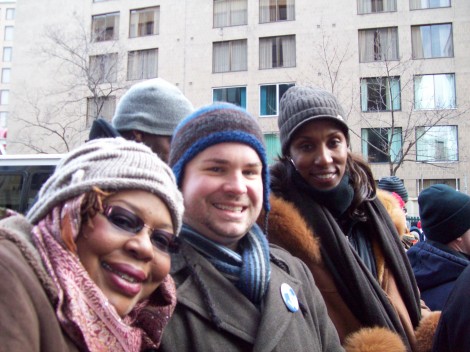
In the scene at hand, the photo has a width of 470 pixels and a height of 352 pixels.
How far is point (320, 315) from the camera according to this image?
2021 mm

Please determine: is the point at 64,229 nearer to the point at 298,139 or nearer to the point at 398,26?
the point at 298,139

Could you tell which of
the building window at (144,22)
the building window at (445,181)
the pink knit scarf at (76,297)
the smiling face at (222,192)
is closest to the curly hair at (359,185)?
the smiling face at (222,192)

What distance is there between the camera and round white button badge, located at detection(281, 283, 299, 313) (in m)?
1.79

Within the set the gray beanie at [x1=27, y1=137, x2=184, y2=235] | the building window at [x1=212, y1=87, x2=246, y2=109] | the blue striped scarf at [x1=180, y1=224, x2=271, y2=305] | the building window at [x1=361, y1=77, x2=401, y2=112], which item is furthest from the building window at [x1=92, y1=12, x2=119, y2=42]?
the gray beanie at [x1=27, y1=137, x2=184, y2=235]

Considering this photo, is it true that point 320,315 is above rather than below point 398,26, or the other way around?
below

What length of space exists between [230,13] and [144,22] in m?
5.02

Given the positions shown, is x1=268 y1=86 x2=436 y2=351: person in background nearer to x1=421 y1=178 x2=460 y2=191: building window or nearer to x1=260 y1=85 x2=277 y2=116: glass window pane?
x1=421 y1=178 x2=460 y2=191: building window

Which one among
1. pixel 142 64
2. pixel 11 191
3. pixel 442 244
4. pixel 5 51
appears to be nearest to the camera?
pixel 442 244

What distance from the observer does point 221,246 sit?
1.79 meters

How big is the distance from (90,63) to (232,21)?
25.7 feet

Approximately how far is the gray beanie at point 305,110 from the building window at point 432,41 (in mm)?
21024

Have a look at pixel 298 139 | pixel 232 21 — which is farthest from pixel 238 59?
pixel 298 139

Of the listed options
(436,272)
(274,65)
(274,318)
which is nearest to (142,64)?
(274,65)

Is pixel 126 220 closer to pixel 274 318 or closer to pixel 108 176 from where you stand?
pixel 108 176
